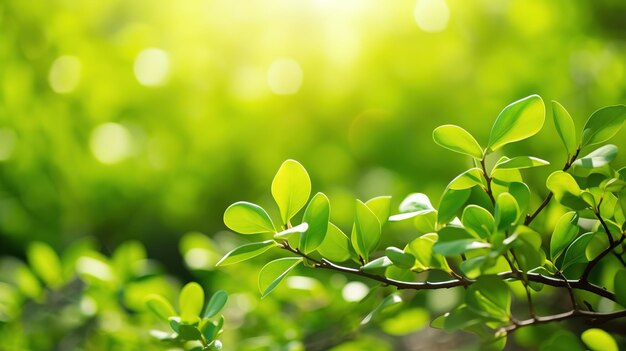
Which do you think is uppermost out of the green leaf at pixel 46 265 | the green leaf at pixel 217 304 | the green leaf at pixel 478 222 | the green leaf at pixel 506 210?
the green leaf at pixel 506 210

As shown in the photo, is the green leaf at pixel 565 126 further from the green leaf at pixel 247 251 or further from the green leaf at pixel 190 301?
the green leaf at pixel 190 301

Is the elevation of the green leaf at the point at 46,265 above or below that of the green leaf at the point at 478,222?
below

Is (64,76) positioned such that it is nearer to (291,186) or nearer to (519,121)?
(291,186)

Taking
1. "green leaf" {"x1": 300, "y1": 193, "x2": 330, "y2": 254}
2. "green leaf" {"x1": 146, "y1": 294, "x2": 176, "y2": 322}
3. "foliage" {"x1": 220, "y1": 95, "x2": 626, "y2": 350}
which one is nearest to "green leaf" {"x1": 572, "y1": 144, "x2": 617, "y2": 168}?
"foliage" {"x1": 220, "y1": 95, "x2": 626, "y2": 350}

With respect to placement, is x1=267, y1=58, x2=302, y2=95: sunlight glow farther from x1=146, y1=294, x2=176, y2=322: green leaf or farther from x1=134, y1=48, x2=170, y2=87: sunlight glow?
x1=146, y1=294, x2=176, y2=322: green leaf

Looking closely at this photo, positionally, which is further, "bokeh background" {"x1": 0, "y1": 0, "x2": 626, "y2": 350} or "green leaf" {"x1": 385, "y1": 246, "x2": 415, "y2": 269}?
"bokeh background" {"x1": 0, "y1": 0, "x2": 626, "y2": 350}

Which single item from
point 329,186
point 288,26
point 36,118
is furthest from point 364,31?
point 36,118

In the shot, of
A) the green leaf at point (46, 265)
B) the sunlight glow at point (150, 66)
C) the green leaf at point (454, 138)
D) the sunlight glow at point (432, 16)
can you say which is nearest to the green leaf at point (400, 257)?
the green leaf at point (454, 138)

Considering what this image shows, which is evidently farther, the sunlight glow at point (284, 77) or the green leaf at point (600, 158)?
the sunlight glow at point (284, 77)
